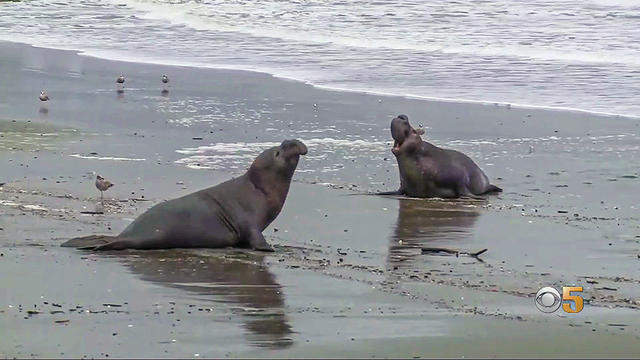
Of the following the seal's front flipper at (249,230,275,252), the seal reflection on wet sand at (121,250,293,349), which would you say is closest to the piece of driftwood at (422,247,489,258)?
the seal's front flipper at (249,230,275,252)

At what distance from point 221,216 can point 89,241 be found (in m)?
0.80

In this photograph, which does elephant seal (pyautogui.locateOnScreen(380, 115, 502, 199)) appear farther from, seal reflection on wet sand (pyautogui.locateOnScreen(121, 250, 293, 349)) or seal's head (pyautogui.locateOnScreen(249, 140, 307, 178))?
seal reflection on wet sand (pyautogui.locateOnScreen(121, 250, 293, 349))

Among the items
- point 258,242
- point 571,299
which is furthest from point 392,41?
point 571,299

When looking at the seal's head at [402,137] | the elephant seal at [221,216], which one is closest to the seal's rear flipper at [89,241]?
the elephant seal at [221,216]

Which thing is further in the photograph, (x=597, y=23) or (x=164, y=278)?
(x=597, y=23)

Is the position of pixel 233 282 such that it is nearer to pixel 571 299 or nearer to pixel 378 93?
pixel 571 299

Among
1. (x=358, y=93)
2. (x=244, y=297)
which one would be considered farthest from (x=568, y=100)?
(x=244, y=297)

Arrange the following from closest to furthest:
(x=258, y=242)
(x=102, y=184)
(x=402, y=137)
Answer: (x=258, y=242) < (x=102, y=184) < (x=402, y=137)

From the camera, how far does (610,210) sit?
10.3m

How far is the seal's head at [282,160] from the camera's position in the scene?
9.09 m

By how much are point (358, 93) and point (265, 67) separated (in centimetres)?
360

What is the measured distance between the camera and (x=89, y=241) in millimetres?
8422

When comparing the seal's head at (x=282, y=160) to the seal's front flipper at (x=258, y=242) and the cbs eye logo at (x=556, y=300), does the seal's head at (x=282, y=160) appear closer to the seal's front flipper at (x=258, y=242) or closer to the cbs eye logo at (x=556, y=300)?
the seal's front flipper at (x=258, y=242)

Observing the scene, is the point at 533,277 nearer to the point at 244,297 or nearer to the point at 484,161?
the point at 244,297
